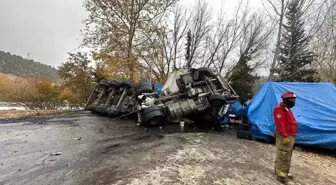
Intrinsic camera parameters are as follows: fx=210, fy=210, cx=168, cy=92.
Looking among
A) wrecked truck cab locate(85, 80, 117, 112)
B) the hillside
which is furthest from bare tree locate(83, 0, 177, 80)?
the hillside

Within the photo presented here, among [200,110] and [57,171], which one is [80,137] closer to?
[57,171]

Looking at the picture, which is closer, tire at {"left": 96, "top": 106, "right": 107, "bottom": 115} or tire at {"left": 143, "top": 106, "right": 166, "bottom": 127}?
tire at {"left": 143, "top": 106, "right": 166, "bottom": 127}

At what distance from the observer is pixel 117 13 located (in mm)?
16219

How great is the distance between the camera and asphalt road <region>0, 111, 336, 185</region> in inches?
126

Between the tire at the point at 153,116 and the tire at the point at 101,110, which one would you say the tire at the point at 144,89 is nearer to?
the tire at the point at 153,116

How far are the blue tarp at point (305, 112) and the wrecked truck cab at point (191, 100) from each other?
126cm

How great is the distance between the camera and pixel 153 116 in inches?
272

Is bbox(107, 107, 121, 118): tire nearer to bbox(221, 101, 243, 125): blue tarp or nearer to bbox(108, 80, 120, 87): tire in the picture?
bbox(108, 80, 120, 87): tire

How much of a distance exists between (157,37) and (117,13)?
3615 mm

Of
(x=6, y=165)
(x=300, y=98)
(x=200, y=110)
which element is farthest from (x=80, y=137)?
(x=300, y=98)

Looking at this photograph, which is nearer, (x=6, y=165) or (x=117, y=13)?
(x=6, y=165)

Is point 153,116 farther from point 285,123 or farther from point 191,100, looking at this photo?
point 285,123

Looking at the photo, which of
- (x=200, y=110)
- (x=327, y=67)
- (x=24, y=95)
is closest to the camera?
(x=200, y=110)

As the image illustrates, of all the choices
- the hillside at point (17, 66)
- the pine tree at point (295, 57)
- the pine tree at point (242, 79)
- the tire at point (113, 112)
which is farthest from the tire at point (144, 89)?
the hillside at point (17, 66)
